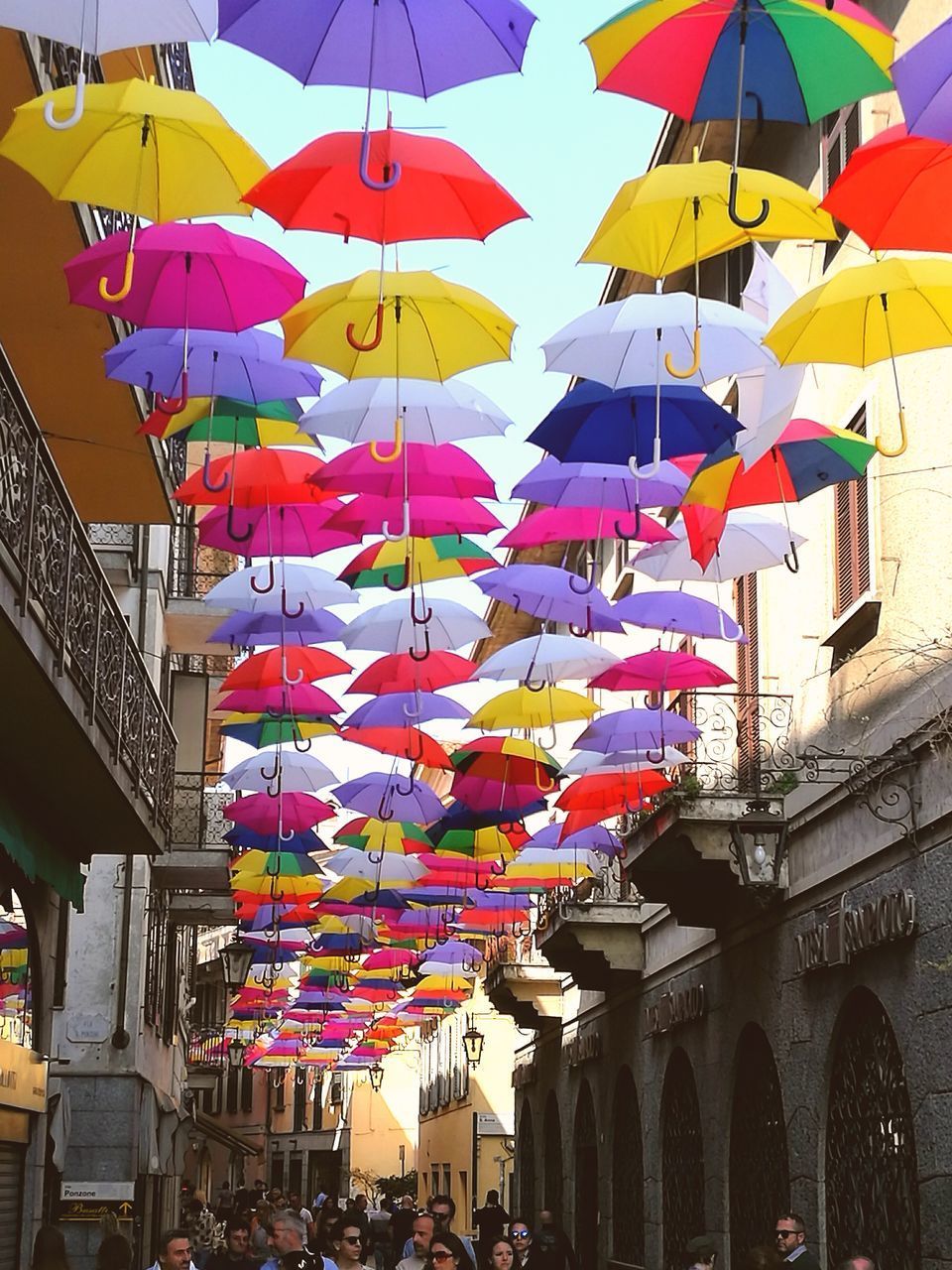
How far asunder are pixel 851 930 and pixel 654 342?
19.2 ft

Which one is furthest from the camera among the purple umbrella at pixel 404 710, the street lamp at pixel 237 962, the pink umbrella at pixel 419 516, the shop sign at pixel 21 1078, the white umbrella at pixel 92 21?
the street lamp at pixel 237 962

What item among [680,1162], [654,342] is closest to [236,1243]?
[654,342]

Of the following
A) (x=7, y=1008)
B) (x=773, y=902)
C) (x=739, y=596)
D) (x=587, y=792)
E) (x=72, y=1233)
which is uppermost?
(x=739, y=596)

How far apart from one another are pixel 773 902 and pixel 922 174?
1013 centimetres

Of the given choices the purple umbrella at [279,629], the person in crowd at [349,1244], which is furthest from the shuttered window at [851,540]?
the person in crowd at [349,1244]

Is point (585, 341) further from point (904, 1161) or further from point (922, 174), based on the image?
point (904, 1161)

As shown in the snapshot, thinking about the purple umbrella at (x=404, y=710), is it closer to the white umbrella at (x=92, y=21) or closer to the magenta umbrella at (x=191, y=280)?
the magenta umbrella at (x=191, y=280)

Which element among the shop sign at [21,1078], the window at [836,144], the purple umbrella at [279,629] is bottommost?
the shop sign at [21,1078]

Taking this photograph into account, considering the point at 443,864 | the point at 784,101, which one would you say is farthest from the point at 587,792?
the point at 784,101

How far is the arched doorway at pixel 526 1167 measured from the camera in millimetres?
35750

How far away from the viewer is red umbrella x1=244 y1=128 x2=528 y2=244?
8.93 metres

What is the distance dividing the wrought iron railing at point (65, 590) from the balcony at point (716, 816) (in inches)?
195

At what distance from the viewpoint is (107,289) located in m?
9.80

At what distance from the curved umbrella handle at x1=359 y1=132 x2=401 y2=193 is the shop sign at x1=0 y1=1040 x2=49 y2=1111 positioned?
26.9ft
